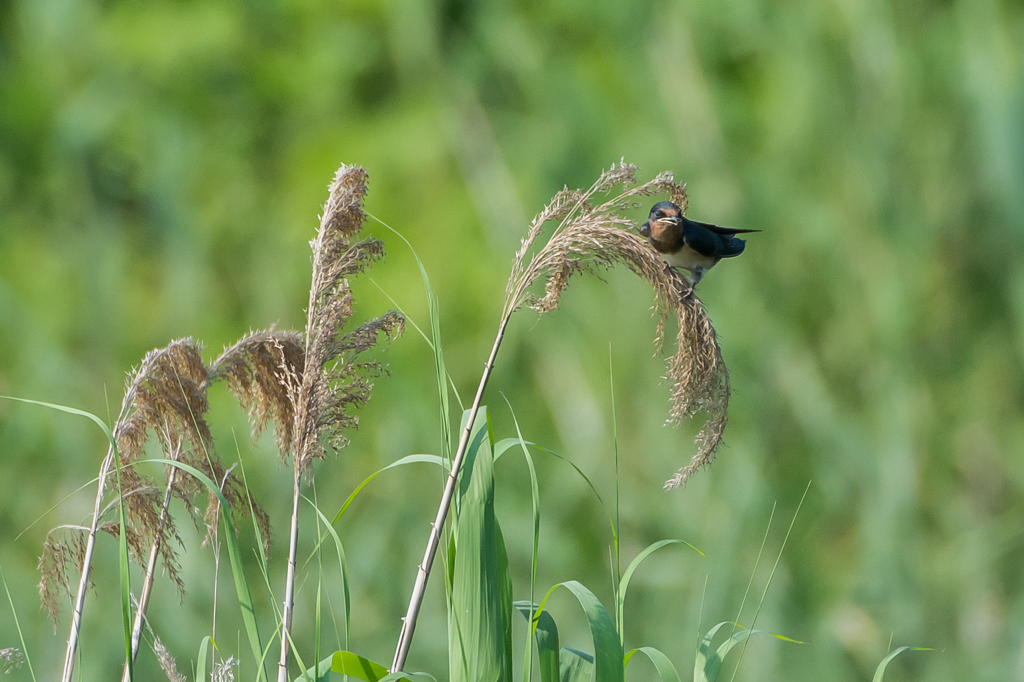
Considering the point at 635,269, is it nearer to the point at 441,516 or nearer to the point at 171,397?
the point at 441,516

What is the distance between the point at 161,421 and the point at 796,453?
3.21m

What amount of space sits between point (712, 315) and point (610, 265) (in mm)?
2518

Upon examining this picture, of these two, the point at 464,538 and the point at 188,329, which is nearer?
the point at 464,538

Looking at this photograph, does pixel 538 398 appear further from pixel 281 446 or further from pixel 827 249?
pixel 281 446

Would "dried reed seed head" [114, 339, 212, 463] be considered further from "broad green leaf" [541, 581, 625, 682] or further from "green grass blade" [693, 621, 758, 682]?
"green grass blade" [693, 621, 758, 682]

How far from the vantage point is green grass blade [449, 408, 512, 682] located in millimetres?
741

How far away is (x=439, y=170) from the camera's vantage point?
4992 mm

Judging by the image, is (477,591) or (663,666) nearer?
(477,591)

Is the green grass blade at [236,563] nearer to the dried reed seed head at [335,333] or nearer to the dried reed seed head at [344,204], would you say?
the dried reed seed head at [335,333]

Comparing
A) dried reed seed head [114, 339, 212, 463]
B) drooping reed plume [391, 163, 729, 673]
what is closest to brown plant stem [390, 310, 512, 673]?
drooping reed plume [391, 163, 729, 673]

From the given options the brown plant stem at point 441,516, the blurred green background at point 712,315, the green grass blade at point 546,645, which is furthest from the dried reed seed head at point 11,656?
the blurred green background at point 712,315

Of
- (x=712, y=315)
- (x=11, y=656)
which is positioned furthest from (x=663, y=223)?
(x=712, y=315)

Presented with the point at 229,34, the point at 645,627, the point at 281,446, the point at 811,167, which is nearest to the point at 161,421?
the point at 281,446

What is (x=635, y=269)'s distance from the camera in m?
0.86
